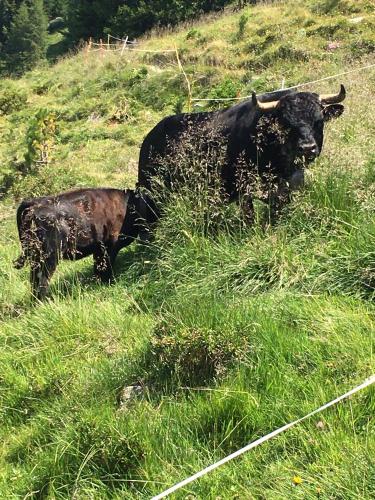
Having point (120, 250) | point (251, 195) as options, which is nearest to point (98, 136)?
point (120, 250)

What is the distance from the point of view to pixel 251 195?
5.70m

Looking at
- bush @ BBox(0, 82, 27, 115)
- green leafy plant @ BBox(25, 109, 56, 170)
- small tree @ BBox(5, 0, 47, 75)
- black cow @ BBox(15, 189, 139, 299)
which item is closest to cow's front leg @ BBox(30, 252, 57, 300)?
black cow @ BBox(15, 189, 139, 299)

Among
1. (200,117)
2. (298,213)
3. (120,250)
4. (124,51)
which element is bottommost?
(120,250)

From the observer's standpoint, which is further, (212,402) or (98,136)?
(98,136)

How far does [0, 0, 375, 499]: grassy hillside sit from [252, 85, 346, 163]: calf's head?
27 cm

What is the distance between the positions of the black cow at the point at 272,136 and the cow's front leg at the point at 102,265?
716mm

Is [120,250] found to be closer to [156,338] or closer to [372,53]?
[156,338]

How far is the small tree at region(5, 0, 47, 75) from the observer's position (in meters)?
61.1

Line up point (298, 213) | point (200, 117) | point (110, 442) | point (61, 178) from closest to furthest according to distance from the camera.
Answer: point (110, 442)
point (298, 213)
point (200, 117)
point (61, 178)

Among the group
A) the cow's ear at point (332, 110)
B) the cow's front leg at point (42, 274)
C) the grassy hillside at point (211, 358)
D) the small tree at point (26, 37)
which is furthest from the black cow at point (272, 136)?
the small tree at point (26, 37)

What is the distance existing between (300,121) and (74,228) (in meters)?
2.84

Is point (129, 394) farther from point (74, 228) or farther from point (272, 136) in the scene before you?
point (272, 136)

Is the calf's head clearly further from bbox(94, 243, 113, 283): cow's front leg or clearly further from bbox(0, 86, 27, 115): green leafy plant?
bbox(0, 86, 27, 115): green leafy plant

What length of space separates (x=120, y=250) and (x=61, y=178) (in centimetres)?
505
